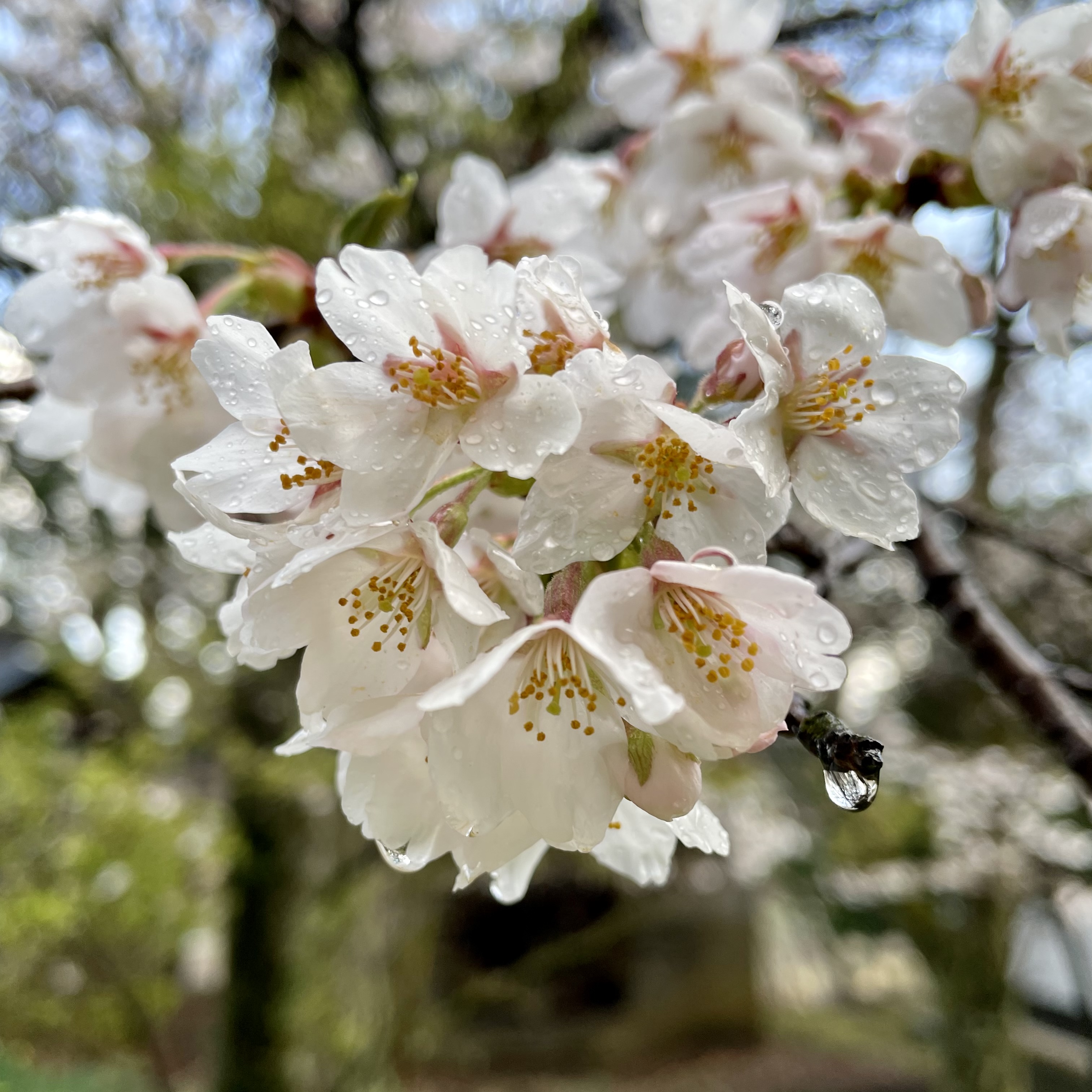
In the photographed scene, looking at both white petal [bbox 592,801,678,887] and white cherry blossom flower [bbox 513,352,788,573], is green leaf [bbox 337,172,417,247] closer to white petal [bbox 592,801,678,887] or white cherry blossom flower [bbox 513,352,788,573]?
white cherry blossom flower [bbox 513,352,788,573]

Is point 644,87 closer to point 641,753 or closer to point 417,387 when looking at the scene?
point 417,387

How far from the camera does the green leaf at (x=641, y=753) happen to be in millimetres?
404

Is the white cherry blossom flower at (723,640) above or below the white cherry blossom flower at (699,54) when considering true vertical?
below

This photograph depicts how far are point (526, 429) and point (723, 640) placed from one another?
16 cm

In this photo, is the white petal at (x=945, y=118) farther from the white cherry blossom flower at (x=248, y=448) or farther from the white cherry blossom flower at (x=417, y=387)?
the white cherry blossom flower at (x=248, y=448)

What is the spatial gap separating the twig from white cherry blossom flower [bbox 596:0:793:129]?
2.61ft

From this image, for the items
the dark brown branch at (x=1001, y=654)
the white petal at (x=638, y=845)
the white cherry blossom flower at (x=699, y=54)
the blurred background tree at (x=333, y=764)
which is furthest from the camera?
the blurred background tree at (x=333, y=764)

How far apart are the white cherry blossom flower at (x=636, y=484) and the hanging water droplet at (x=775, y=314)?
0.30 ft

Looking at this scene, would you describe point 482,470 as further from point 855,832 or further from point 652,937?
point 652,937

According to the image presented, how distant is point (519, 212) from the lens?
0.85 metres

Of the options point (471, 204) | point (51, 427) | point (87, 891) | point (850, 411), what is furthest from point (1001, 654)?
point (87, 891)

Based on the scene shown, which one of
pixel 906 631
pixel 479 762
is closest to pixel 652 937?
pixel 906 631

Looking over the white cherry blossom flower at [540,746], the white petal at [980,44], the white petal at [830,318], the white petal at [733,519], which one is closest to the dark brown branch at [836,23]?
the white petal at [980,44]

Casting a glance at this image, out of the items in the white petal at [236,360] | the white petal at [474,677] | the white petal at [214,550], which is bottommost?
the white petal at [214,550]
